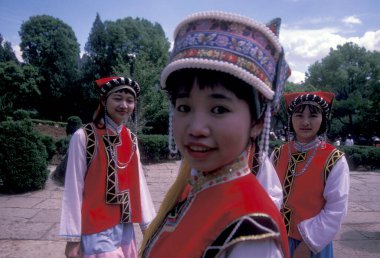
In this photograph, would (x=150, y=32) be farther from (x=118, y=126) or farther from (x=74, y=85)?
(x=118, y=126)

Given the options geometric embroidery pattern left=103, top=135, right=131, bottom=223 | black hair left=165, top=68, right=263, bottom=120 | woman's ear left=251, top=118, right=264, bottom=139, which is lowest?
geometric embroidery pattern left=103, top=135, right=131, bottom=223

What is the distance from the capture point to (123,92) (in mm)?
3025

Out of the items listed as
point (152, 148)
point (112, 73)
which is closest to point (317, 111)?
point (152, 148)

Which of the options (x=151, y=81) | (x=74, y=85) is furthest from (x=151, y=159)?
(x=74, y=85)

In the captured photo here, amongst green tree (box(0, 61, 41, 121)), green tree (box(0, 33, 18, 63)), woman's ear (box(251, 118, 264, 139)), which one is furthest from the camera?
green tree (box(0, 33, 18, 63))

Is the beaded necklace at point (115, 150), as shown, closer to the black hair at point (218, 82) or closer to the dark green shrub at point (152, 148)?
the black hair at point (218, 82)

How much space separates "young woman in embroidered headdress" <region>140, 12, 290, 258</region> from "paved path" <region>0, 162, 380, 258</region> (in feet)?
12.0

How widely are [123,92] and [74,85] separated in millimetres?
32910

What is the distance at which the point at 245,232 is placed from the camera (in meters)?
0.98

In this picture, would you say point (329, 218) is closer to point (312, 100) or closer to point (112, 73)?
point (312, 100)

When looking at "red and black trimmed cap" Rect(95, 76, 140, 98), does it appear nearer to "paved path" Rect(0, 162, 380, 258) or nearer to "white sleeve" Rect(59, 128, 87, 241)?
"white sleeve" Rect(59, 128, 87, 241)

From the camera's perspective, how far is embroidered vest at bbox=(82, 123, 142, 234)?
8.68ft

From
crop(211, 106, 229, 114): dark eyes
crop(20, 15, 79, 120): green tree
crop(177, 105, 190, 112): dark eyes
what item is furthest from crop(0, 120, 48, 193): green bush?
crop(20, 15, 79, 120): green tree

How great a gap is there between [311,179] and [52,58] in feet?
128
